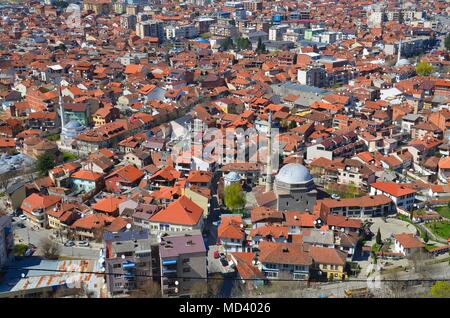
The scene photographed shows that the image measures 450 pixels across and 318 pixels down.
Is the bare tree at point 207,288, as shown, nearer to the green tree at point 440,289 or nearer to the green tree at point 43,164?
the green tree at point 440,289

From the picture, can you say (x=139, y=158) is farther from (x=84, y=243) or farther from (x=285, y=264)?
(x=285, y=264)

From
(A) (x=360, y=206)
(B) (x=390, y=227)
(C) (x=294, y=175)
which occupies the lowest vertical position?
(B) (x=390, y=227)

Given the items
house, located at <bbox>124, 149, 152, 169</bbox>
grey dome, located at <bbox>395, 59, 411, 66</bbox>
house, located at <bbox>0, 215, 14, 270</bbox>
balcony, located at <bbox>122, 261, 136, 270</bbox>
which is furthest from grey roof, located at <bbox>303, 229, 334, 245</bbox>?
grey dome, located at <bbox>395, 59, 411, 66</bbox>

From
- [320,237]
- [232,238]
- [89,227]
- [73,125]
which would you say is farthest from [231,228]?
[73,125]

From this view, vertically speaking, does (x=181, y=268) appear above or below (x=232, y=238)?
above

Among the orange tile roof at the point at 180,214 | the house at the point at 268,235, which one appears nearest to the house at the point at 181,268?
the orange tile roof at the point at 180,214

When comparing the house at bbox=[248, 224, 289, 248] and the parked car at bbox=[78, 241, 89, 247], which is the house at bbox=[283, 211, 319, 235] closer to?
the house at bbox=[248, 224, 289, 248]

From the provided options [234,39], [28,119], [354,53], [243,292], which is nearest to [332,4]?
[234,39]

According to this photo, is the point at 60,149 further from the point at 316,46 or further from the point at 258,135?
the point at 316,46
